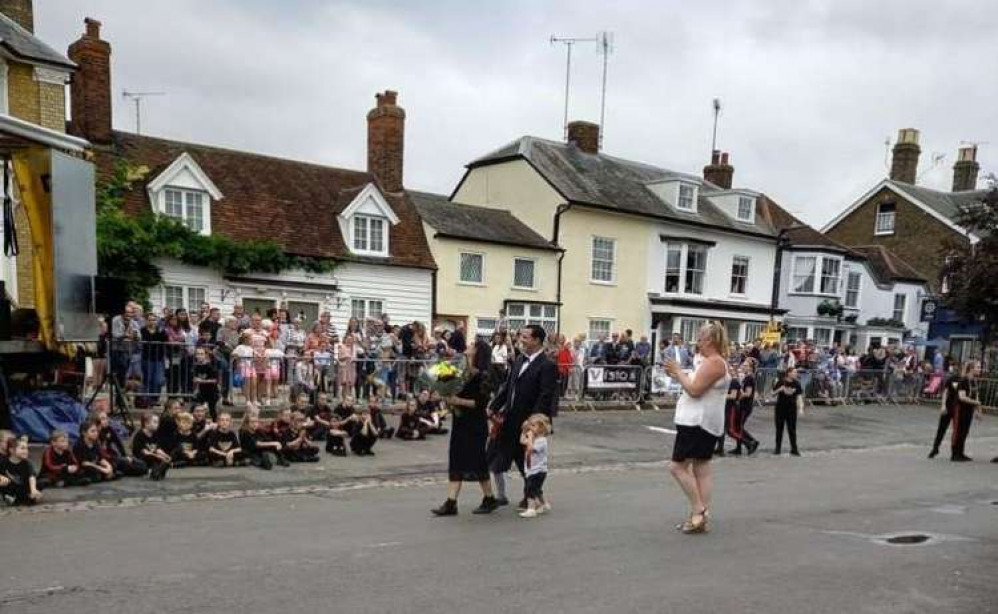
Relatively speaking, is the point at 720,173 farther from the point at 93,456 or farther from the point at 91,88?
the point at 93,456

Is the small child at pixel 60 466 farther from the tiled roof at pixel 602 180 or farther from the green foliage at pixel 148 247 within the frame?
the tiled roof at pixel 602 180

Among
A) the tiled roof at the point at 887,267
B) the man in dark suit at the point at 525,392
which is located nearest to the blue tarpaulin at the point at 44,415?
the man in dark suit at the point at 525,392

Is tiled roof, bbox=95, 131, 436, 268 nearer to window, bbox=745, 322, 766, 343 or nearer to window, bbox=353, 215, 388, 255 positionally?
window, bbox=353, 215, 388, 255

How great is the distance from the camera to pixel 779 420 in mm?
13703

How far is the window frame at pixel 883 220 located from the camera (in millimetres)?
41991

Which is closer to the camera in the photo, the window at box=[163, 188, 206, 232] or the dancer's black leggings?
the dancer's black leggings

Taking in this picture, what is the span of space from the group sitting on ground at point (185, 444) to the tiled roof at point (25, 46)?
10.8 metres

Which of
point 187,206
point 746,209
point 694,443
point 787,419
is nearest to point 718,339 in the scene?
point 694,443

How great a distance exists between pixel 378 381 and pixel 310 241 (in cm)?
864

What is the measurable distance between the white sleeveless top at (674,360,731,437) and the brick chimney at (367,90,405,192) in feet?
64.0

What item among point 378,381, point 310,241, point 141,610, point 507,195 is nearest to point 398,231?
point 310,241

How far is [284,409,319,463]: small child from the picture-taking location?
10531 millimetres

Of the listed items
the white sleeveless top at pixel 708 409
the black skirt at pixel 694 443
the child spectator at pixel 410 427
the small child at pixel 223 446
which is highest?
the white sleeveless top at pixel 708 409

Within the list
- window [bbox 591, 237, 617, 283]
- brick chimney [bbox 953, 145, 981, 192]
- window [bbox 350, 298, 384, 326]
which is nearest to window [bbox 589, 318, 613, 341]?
window [bbox 591, 237, 617, 283]
